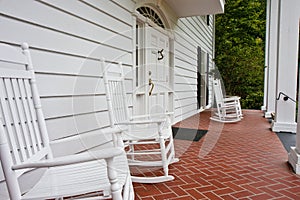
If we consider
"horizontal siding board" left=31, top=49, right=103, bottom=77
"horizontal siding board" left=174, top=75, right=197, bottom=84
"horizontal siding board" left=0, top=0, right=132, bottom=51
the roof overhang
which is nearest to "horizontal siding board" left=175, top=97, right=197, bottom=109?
"horizontal siding board" left=174, top=75, right=197, bottom=84

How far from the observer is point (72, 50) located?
215 cm

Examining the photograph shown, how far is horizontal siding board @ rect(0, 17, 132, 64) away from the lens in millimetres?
1543

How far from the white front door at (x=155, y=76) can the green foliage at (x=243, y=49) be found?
22.3 ft

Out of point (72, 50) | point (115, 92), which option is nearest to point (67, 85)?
point (72, 50)

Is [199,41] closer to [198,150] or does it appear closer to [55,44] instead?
[198,150]

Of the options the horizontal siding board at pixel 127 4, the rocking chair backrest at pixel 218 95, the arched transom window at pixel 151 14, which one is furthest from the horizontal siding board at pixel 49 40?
the rocking chair backrest at pixel 218 95

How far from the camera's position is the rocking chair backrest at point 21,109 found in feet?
3.79

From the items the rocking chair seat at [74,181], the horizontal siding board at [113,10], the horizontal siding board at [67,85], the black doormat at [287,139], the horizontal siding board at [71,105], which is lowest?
the black doormat at [287,139]

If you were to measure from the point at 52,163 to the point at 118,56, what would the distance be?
6.95ft

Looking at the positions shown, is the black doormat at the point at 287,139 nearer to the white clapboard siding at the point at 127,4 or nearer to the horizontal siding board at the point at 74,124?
the horizontal siding board at the point at 74,124

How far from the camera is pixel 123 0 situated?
9.80ft

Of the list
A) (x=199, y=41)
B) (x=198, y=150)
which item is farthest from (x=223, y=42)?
(x=198, y=150)

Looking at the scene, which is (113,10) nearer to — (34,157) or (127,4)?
(127,4)

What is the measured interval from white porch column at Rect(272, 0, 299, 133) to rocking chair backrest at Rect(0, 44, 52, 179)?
12.9ft
